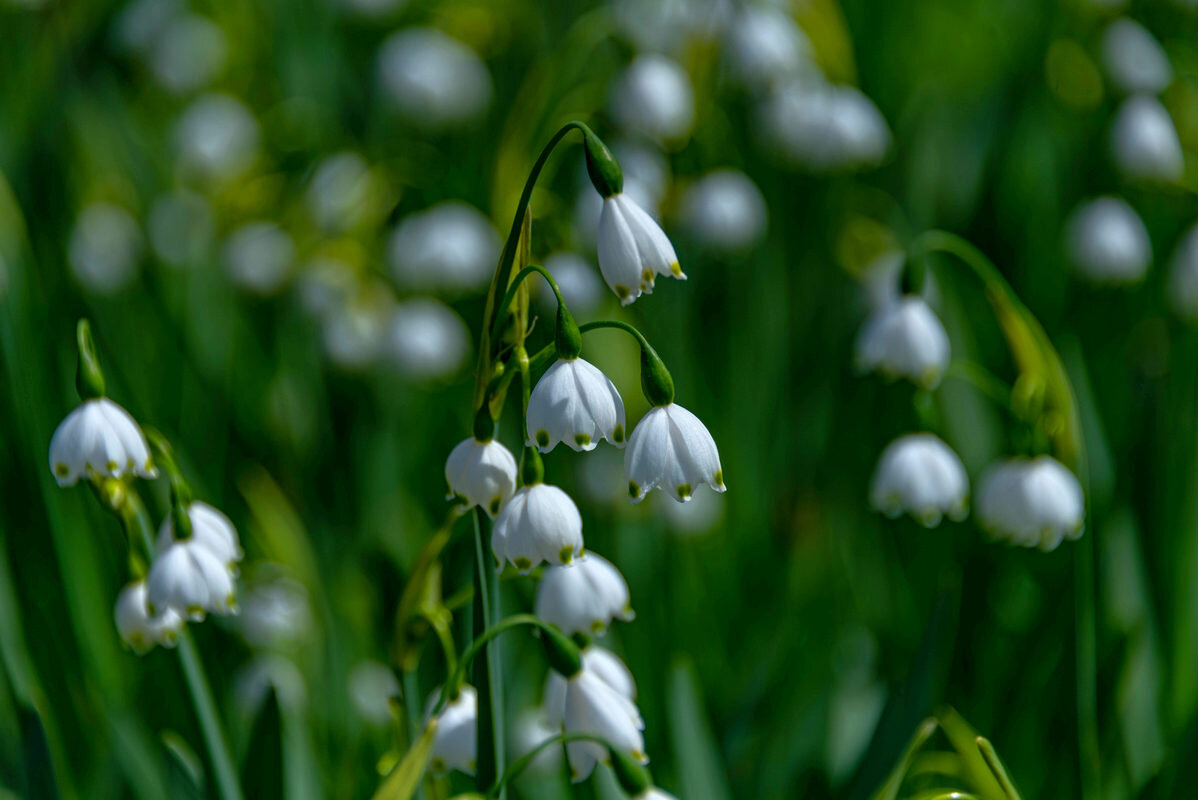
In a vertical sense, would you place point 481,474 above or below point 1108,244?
above

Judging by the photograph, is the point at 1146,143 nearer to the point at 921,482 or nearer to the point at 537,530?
the point at 921,482

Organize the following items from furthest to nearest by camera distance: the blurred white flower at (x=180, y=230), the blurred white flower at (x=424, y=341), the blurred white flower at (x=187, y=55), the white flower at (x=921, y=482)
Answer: the blurred white flower at (x=187, y=55) → the blurred white flower at (x=180, y=230) → the blurred white flower at (x=424, y=341) → the white flower at (x=921, y=482)

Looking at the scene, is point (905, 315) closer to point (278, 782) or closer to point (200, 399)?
point (278, 782)

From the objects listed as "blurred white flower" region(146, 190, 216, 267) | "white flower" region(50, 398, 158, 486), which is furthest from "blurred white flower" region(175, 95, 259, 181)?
"white flower" region(50, 398, 158, 486)

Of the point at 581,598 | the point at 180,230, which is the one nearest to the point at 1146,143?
the point at 581,598

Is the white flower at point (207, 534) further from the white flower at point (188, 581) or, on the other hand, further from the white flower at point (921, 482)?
the white flower at point (921, 482)

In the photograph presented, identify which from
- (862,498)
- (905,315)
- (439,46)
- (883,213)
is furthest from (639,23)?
(905,315)

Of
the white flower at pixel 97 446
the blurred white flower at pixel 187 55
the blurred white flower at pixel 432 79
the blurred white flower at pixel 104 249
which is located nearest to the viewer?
the white flower at pixel 97 446

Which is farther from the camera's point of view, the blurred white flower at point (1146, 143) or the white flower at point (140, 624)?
the blurred white flower at point (1146, 143)

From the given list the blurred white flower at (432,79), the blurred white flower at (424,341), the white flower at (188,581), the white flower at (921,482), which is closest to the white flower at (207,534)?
the white flower at (188,581)
